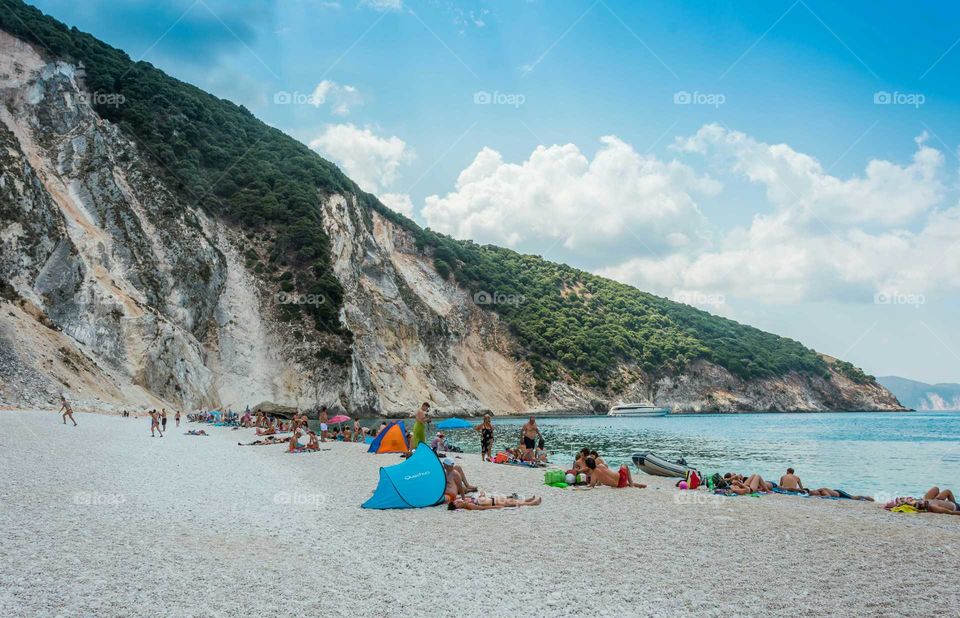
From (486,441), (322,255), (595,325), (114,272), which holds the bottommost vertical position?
(486,441)

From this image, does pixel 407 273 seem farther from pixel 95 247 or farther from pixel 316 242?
pixel 95 247

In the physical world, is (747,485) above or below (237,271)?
below

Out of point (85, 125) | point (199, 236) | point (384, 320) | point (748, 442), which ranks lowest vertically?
point (748, 442)

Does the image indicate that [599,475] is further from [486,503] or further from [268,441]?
[268,441]

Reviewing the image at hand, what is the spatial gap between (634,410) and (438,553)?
79.4 m

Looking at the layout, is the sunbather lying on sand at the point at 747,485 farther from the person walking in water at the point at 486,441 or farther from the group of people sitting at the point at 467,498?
the person walking in water at the point at 486,441

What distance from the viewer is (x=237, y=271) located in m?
57.8

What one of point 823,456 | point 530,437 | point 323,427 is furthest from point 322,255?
point 823,456

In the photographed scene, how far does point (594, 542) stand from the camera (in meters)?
8.52

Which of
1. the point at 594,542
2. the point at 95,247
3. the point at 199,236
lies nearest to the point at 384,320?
the point at 199,236

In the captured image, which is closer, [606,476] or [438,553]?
[438,553]

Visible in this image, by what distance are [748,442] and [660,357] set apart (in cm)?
6455

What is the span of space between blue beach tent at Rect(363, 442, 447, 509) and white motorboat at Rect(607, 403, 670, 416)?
71.9 meters

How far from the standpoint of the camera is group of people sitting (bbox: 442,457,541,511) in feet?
36.1
